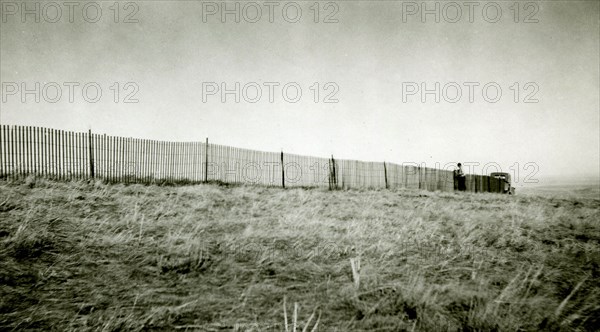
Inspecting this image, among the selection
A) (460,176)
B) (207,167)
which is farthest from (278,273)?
(460,176)

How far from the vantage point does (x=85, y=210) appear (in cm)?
569

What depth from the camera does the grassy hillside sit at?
250 cm

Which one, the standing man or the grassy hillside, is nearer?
the grassy hillside

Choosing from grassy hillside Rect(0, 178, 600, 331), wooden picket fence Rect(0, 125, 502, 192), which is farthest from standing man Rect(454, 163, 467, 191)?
grassy hillside Rect(0, 178, 600, 331)

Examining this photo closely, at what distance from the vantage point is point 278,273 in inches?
134

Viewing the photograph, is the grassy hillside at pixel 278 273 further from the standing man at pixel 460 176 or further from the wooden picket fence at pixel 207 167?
the standing man at pixel 460 176

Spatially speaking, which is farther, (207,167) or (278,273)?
(207,167)

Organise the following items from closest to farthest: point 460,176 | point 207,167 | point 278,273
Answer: point 278,273 → point 207,167 → point 460,176

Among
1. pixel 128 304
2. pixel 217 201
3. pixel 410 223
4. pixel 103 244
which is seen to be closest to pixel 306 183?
pixel 217 201

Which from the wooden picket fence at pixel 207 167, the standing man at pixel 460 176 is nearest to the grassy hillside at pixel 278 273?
the wooden picket fence at pixel 207 167

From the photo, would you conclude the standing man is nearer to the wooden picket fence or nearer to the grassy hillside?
the wooden picket fence

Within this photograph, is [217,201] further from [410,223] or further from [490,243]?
[490,243]

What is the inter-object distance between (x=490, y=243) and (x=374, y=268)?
2.58m

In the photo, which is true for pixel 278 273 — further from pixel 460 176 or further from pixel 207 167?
pixel 460 176
